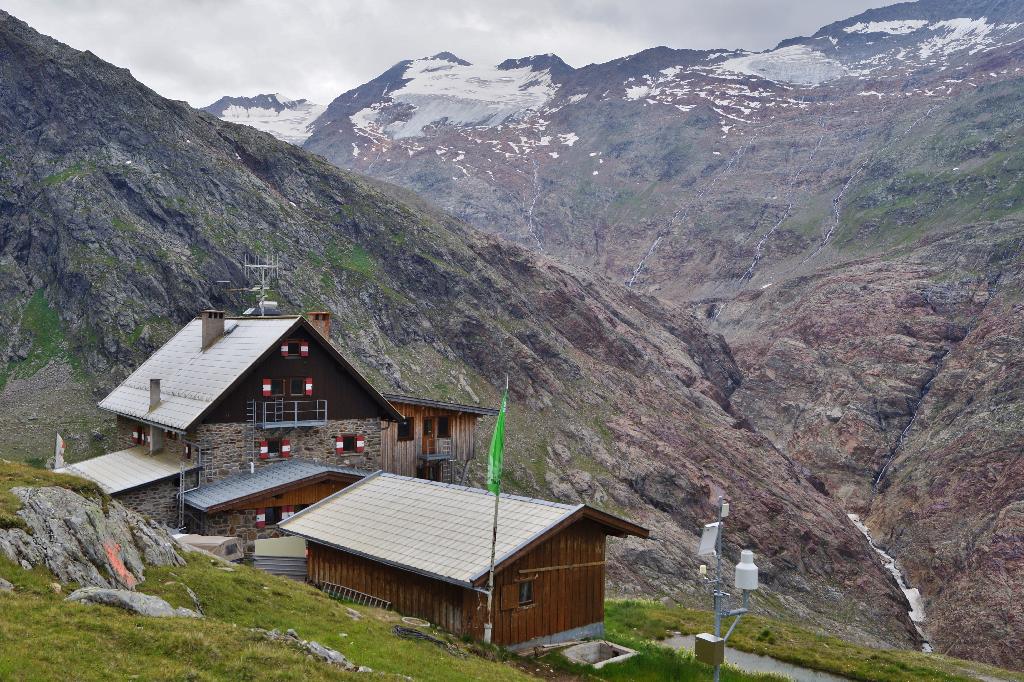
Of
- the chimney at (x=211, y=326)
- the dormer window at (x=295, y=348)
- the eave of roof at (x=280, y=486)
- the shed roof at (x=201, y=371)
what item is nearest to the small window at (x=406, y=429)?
the shed roof at (x=201, y=371)

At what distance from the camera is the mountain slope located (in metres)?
68.8

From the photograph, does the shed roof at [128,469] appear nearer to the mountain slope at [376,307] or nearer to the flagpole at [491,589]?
the mountain slope at [376,307]

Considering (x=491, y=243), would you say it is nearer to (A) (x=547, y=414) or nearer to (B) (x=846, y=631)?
(A) (x=547, y=414)

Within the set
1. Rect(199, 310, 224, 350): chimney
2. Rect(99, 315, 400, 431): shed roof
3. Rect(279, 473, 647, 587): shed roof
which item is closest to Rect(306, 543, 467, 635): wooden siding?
Rect(279, 473, 647, 587): shed roof

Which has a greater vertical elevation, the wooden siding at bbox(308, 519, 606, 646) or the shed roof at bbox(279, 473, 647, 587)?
the shed roof at bbox(279, 473, 647, 587)

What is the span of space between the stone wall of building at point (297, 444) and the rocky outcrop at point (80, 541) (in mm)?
18314

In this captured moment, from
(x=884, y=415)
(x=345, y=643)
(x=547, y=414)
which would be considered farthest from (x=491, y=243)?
(x=345, y=643)

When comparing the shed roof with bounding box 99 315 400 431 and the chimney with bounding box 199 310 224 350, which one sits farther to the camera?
the chimney with bounding box 199 310 224 350

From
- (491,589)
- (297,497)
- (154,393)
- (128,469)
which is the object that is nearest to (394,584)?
(491,589)

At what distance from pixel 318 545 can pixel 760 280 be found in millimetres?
144650

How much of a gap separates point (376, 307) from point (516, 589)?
6374 cm

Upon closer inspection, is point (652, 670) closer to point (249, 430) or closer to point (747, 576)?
point (747, 576)

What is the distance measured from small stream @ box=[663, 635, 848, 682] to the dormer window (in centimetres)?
2338

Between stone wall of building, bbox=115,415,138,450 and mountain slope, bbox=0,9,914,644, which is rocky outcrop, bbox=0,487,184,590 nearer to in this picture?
stone wall of building, bbox=115,415,138,450
